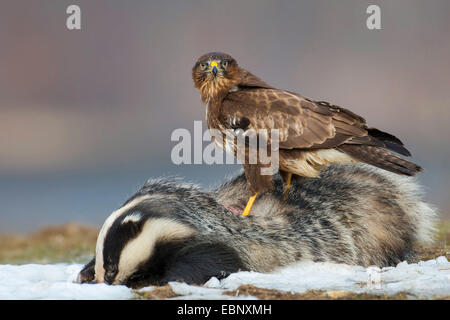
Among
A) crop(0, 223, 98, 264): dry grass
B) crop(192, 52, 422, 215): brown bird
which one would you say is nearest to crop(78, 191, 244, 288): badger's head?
crop(192, 52, 422, 215): brown bird

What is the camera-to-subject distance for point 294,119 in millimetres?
7898

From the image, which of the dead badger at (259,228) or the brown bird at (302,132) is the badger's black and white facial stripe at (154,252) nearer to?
the dead badger at (259,228)

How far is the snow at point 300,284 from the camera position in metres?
5.39

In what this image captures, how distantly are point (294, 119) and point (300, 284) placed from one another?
9.01ft

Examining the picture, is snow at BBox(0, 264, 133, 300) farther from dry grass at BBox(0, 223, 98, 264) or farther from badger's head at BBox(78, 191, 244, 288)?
dry grass at BBox(0, 223, 98, 264)

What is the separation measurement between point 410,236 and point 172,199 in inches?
119

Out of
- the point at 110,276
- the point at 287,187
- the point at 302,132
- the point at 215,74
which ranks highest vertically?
the point at 215,74

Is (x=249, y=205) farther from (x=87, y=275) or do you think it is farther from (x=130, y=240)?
(x=87, y=275)

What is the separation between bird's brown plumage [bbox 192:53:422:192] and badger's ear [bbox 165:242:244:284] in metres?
1.50

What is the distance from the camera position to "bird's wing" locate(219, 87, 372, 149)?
7.71 m

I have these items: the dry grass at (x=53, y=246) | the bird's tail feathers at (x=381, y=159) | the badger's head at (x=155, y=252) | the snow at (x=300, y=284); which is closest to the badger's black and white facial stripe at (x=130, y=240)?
the badger's head at (x=155, y=252)

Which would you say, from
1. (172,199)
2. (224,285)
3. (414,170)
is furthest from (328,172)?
(224,285)

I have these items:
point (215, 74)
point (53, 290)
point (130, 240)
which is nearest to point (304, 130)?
point (215, 74)

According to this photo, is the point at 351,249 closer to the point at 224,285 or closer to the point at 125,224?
the point at 224,285
